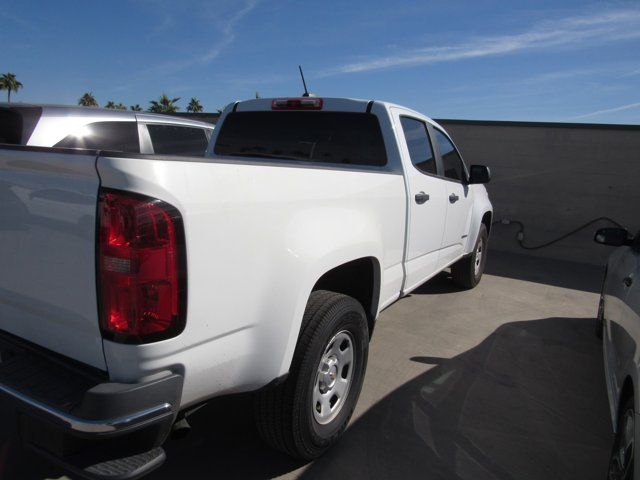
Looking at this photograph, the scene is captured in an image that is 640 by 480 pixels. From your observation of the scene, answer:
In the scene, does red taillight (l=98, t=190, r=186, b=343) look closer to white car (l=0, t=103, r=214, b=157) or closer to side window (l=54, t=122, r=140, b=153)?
white car (l=0, t=103, r=214, b=157)

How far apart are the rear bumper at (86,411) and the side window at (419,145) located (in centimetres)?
264

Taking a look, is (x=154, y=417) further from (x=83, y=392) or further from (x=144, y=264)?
(x=144, y=264)

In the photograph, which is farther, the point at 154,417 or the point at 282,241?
the point at 282,241

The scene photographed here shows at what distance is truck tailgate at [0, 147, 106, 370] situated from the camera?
159cm

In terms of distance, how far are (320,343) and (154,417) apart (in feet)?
2.88

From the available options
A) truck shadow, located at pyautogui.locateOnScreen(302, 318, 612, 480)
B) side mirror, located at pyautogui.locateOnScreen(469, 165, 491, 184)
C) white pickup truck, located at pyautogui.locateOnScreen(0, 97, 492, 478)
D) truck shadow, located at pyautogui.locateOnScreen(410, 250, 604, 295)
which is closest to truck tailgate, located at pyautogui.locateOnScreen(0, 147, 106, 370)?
white pickup truck, located at pyautogui.locateOnScreen(0, 97, 492, 478)

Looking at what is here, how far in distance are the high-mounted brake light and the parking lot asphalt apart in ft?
6.91

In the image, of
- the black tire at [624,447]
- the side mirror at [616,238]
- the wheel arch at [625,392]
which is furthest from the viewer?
the side mirror at [616,238]

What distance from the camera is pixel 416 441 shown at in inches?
111

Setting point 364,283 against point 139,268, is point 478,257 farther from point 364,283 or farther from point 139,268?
point 139,268

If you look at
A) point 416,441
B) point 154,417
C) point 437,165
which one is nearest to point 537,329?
point 437,165

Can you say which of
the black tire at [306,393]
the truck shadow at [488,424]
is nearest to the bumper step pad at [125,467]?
the black tire at [306,393]

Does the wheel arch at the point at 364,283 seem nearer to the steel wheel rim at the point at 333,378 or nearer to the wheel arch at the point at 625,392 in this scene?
the steel wheel rim at the point at 333,378

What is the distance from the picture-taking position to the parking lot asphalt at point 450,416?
2.55 metres
